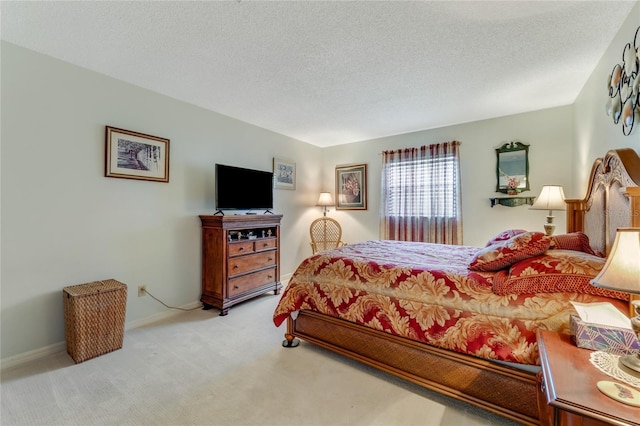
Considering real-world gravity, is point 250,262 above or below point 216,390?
above

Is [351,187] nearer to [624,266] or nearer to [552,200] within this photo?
[552,200]

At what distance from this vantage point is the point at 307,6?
167cm

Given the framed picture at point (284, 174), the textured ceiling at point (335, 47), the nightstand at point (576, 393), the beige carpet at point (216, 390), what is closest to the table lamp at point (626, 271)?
the nightstand at point (576, 393)

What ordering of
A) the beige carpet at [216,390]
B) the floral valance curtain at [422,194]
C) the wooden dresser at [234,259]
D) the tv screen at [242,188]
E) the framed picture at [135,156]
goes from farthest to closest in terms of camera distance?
the floral valance curtain at [422,194] < the tv screen at [242,188] < the wooden dresser at [234,259] < the framed picture at [135,156] < the beige carpet at [216,390]

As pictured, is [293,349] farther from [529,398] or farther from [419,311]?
[529,398]

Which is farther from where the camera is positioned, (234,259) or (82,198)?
(234,259)

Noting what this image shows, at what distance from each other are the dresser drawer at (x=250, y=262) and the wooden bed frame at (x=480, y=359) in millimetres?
1224

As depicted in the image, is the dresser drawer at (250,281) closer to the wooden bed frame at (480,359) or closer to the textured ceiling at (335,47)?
the wooden bed frame at (480,359)

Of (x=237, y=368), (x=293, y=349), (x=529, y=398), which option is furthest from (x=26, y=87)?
(x=529, y=398)

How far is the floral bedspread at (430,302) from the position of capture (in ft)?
4.72

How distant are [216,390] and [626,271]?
7.03ft

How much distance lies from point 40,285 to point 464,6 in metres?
3.70

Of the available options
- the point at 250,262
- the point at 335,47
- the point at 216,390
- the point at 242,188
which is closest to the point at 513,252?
the point at 335,47

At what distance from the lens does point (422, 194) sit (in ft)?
13.7
